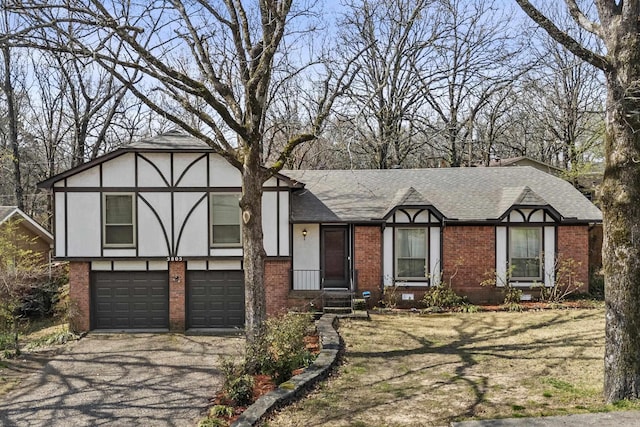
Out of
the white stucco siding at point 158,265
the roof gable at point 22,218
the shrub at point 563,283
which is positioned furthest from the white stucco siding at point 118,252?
the shrub at point 563,283

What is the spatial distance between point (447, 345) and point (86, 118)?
23.6 m

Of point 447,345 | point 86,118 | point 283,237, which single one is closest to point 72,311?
point 283,237

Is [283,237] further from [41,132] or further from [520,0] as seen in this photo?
[41,132]

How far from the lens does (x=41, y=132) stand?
2914cm

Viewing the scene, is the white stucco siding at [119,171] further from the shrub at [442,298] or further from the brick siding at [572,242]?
the brick siding at [572,242]

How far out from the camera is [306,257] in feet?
52.6

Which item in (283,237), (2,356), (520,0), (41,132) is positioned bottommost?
(2,356)

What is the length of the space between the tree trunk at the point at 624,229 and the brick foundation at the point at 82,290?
1448cm

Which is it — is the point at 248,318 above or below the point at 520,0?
below

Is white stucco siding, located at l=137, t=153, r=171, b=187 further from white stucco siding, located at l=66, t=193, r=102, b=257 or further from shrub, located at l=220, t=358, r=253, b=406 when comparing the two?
shrub, located at l=220, t=358, r=253, b=406

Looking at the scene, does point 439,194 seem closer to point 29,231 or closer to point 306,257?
point 306,257

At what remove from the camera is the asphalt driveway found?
834 cm

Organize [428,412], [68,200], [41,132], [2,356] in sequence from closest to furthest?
[428,412]
[2,356]
[68,200]
[41,132]

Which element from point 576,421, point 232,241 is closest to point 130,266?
point 232,241
